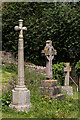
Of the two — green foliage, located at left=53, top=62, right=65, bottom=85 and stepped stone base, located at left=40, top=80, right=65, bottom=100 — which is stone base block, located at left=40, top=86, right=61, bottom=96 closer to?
stepped stone base, located at left=40, top=80, right=65, bottom=100

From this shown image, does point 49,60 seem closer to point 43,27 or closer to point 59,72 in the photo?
point 59,72

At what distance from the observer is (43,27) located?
15.4 meters

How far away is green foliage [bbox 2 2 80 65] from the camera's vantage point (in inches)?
598

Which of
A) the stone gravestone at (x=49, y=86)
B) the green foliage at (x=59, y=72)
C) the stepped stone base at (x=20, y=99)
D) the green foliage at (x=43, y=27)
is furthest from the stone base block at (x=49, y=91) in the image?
the green foliage at (x=43, y=27)

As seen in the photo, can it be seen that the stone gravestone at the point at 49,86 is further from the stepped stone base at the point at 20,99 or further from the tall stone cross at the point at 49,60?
the stepped stone base at the point at 20,99

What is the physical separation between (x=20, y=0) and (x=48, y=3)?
2369mm

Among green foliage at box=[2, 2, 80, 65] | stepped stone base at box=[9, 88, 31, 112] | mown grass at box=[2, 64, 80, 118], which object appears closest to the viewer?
mown grass at box=[2, 64, 80, 118]

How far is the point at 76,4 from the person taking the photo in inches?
618

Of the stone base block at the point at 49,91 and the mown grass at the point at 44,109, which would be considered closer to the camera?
the mown grass at the point at 44,109

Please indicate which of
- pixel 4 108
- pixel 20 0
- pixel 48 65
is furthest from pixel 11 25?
pixel 4 108

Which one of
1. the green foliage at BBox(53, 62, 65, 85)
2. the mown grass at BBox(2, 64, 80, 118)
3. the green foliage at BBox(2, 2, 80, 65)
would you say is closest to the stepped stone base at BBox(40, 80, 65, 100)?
the mown grass at BBox(2, 64, 80, 118)

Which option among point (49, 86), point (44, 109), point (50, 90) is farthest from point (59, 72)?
point (44, 109)

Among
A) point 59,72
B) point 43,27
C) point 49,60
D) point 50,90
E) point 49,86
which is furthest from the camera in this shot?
point 43,27

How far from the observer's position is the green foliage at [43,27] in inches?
598
